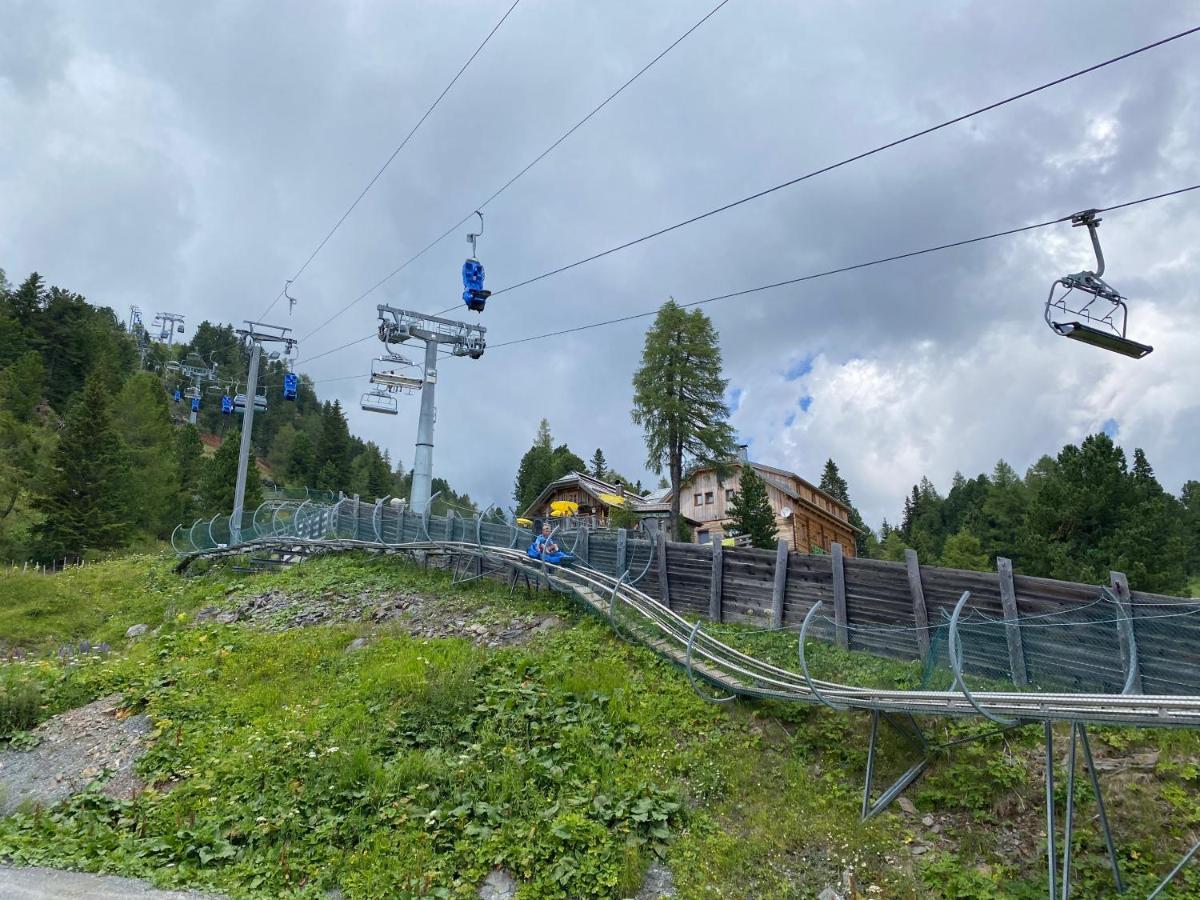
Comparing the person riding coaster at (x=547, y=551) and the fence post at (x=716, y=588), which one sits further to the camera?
the person riding coaster at (x=547, y=551)

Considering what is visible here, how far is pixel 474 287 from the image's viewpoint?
21.2 meters

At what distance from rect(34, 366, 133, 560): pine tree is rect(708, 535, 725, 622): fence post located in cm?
4272

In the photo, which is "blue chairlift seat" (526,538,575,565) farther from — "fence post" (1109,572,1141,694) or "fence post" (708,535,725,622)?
"fence post" (1109,572,1141,694)

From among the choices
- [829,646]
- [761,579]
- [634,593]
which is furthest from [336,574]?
[829,646]

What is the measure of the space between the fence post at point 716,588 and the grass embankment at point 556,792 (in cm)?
191

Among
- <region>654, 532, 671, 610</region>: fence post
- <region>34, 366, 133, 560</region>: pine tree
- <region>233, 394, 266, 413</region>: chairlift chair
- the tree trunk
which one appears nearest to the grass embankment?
<region>654, 532, 671, 610</region>: fence post

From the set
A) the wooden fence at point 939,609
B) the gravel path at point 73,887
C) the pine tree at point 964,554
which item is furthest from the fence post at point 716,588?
the pine tree at point 964,554

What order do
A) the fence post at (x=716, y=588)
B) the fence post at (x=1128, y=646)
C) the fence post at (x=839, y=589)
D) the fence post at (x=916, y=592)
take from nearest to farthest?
the fence post at (x=1128, y=646) < the fence post at (x=916, y=592) < the fence post at (x=839, y=589) < the fence post at (x=716, y=588)

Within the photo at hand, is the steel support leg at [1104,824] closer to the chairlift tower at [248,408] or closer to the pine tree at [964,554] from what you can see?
the chairlift tower at [248,408]

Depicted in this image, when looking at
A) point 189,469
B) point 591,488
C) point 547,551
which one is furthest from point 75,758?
point 189,469

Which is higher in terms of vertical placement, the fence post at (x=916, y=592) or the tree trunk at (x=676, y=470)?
the tree trunk at (x=676, y=470)

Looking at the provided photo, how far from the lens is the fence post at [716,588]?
15133 millimetres

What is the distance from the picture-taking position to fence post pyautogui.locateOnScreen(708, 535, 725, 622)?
1513cm

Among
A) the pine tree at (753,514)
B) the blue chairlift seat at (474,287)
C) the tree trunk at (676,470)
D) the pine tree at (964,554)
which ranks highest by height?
the blue chairlift seat at (474,287)
